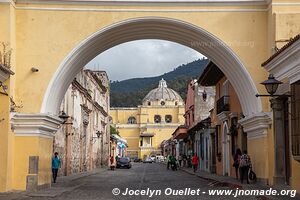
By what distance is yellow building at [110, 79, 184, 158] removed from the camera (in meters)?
93.0

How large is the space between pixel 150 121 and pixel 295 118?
281 feet

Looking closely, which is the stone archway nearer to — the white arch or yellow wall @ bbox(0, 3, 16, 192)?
the white arch

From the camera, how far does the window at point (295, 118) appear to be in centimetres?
1189

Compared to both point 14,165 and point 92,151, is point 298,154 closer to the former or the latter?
point 14,165

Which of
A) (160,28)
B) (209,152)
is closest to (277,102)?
(160,28)

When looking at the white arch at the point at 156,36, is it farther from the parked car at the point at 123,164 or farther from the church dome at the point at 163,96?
the church dome at the point at 163,96

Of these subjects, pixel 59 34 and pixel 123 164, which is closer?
pixel 59 34

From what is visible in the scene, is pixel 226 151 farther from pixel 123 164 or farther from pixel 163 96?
pixel 163 96

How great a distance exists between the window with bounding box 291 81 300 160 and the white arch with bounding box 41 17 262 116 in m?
4.04

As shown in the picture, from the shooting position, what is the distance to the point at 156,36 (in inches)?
730

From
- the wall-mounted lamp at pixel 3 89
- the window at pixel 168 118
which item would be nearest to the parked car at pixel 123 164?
the wall-mounted lamp at pixel 3 89

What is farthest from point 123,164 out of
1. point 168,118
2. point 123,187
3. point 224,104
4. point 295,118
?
point 168,118

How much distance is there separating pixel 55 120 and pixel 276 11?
7.41m

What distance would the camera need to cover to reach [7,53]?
1573 cm
